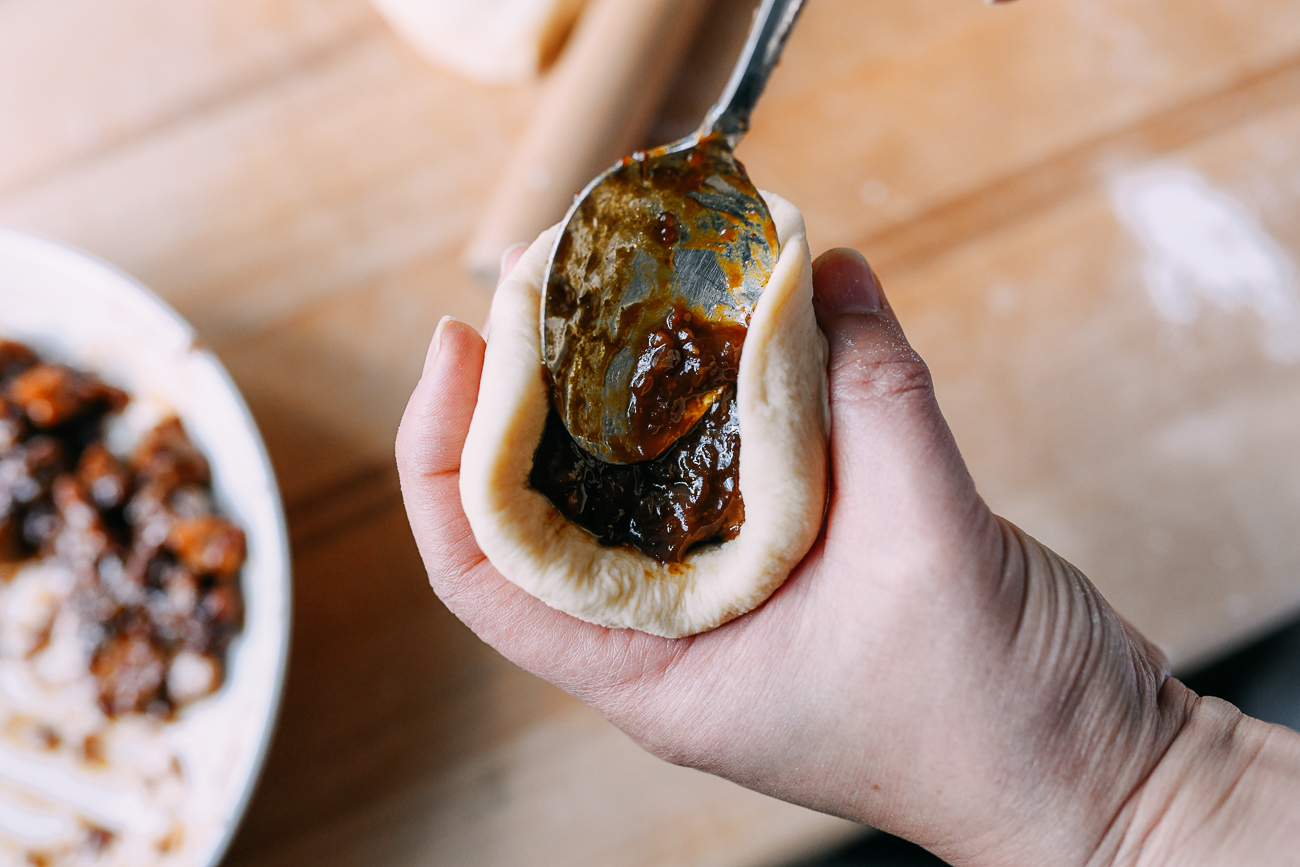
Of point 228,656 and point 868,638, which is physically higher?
point 868,638

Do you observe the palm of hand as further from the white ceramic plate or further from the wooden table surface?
the wooden table surface

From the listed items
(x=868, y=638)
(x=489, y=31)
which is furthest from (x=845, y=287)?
(x=489, y=31)

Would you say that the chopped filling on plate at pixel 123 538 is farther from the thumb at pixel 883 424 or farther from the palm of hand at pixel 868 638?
the thumb at pixel 883 424

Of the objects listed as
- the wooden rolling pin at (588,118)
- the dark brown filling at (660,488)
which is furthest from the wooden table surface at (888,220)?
the dark brown filling at (660,488)

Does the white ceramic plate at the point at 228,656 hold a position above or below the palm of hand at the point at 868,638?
below

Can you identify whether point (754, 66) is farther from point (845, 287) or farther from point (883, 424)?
point (883, 424)
